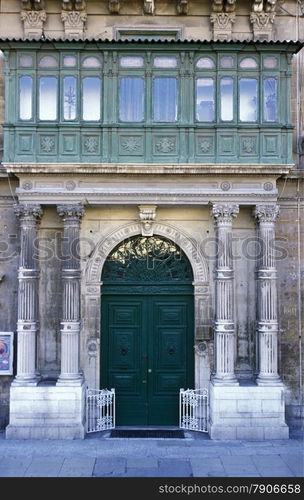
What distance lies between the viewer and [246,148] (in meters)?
12.3

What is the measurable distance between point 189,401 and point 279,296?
3503mm

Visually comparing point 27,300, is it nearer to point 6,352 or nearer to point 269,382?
point 6,352

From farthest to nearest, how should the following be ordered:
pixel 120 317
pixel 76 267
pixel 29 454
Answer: pixel 120 317, pixel 76 267, pixel 29 454

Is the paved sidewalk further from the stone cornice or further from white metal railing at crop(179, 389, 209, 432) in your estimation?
the stone cornice

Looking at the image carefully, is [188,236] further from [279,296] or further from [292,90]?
[292,90]

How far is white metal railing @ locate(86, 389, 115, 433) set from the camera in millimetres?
12445

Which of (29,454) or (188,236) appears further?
(188,236)

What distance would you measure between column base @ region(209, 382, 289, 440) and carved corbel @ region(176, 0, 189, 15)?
9480mm

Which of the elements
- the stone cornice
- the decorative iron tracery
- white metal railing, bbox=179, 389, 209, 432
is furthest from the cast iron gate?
the stone cornice

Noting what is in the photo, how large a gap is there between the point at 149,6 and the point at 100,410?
10.2 meters

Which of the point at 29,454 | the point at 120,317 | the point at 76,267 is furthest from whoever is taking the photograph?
the point at 120,317

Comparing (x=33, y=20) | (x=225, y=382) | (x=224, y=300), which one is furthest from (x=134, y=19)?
(x=225, y=382)

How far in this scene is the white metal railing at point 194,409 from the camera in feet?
41.0

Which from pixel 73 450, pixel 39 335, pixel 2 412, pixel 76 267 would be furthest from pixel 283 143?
pixel 2 412
